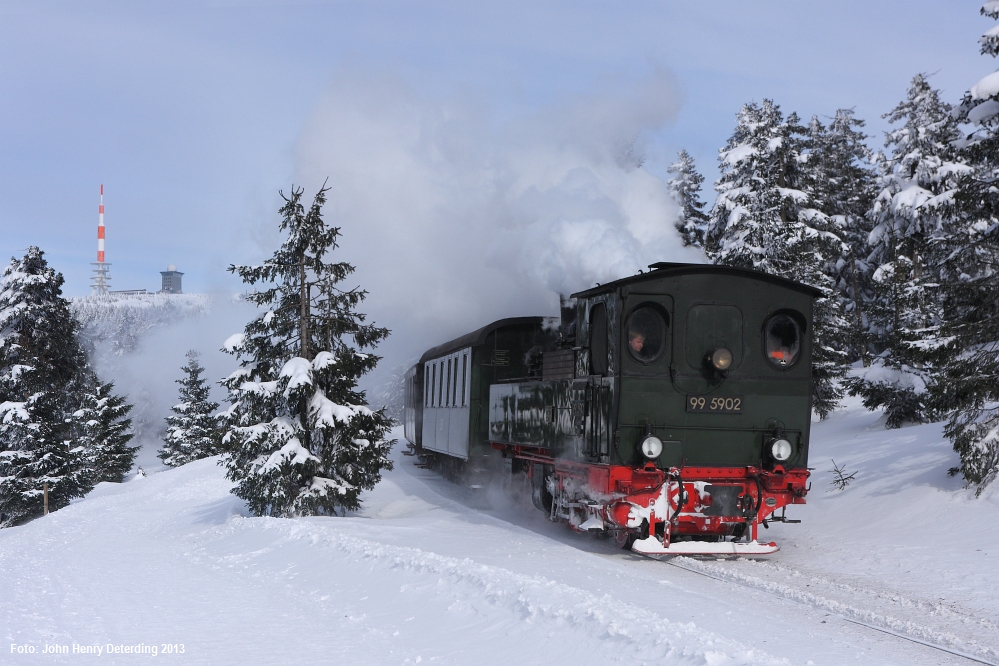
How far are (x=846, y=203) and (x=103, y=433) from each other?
40.0 meters

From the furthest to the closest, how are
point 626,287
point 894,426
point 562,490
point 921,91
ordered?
point 921,91, point 894,426, point 562,490, point 626,287

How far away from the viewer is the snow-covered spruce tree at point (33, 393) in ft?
99.4

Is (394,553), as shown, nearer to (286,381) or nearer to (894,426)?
(286,381)

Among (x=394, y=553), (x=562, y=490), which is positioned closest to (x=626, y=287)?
(x=562, y=490)

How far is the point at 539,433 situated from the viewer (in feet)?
43.5

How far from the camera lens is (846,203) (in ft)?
143

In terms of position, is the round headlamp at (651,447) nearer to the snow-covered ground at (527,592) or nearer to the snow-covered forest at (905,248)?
the snow-covered ground at (527,592)

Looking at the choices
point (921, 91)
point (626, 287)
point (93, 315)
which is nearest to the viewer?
point (626, 287)

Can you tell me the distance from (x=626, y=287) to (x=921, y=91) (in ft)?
77.2

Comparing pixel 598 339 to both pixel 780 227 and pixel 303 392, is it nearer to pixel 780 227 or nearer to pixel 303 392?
pixel 303 392

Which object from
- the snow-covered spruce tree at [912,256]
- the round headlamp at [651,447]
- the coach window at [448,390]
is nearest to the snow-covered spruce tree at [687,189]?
the snow-covered spruce tree at [912,256]

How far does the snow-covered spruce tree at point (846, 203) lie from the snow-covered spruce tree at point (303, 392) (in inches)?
933

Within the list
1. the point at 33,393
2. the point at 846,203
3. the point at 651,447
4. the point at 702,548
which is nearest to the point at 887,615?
the point at 702,548

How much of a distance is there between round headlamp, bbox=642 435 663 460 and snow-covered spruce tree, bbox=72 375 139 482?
34.8 m
